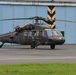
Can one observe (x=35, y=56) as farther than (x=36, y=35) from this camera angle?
No

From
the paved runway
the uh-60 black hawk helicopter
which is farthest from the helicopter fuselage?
the paved runway

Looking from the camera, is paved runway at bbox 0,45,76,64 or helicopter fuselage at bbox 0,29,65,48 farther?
helicopter fuselage at bbox 0,29,65,48

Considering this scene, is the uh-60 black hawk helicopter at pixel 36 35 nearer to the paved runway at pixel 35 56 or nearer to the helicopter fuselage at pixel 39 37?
the helicopter fuselage at pixel 39 37

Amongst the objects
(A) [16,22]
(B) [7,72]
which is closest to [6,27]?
(A) [16,22]

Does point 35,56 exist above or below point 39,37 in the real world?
below

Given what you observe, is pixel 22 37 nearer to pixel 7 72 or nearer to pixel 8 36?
pixel 8 36

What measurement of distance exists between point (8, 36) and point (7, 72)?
18258mm

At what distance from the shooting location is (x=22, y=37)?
1164 inches

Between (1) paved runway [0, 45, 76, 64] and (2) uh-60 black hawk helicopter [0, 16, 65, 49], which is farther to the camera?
(2) uh-60 black hawk helicopter [0, 16, 65, 49]

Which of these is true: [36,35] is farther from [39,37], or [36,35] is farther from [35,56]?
→ [35,56]

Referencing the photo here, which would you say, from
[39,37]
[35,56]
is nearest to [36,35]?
[39,37]

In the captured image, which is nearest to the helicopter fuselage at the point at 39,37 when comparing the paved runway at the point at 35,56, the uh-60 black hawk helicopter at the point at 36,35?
the uh-60 black hawk helicopter at the point at 36,35

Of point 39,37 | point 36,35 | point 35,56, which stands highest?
point 36,35

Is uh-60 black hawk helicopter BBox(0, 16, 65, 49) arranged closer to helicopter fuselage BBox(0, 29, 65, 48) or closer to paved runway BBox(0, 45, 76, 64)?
helicopter fuselage BBox(0, 29, 65, 48)
